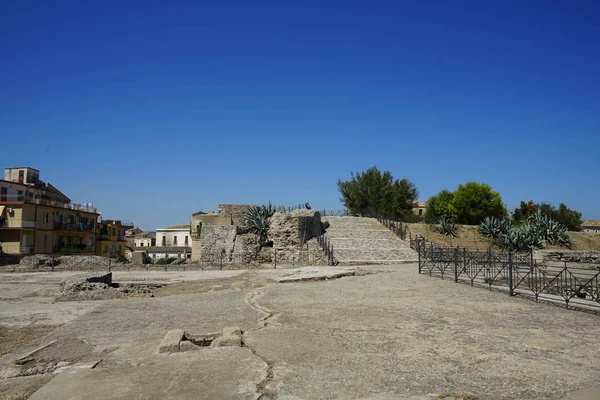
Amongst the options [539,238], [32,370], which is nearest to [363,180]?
[539,238]

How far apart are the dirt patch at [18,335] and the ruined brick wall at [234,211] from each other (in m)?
29.8

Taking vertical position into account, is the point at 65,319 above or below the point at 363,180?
below

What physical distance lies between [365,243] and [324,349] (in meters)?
24.4

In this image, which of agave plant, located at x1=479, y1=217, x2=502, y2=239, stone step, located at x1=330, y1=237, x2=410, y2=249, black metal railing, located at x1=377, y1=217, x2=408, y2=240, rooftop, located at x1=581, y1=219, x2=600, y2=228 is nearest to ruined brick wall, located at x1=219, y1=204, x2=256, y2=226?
stone step, located at x1=330, y1=237, x2=410, y2=249

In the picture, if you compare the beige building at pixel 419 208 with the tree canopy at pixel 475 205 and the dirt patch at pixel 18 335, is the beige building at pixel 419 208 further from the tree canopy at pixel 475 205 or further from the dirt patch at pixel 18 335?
the dirt patch at pixel 18 335

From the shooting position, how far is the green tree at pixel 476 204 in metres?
48.3

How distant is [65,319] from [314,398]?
8351 mm

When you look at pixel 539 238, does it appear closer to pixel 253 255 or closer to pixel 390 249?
pixel 390 249

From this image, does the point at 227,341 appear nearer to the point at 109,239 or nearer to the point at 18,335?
the point at 18,335

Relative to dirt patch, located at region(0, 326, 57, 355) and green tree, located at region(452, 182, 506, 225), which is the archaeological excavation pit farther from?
green tree, located at region(452, 182, 506, 225)

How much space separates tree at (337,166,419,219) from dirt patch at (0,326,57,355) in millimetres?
42707

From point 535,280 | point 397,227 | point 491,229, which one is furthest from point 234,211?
point 535,280

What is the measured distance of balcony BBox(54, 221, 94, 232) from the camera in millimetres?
44456

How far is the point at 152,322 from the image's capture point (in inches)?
376
